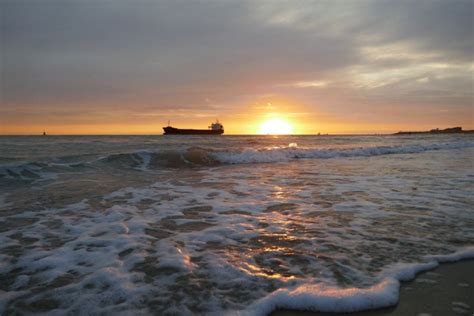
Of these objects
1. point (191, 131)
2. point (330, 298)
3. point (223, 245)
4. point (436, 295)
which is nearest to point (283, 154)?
point (223, 245)

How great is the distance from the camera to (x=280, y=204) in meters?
6.73

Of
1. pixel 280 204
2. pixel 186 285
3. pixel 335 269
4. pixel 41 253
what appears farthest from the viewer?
pixel 280 204

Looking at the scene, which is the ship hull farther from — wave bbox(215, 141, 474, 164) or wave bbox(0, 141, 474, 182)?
wave bbox(0, 141, 474, 182)

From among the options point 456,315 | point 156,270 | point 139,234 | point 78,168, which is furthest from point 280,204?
point 78,168

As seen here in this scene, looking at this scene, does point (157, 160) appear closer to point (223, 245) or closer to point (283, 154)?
point (283, 154)

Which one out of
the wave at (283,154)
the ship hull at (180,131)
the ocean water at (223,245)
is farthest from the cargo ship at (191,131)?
the ocean water at (223,245)

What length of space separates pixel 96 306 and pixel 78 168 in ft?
37.8

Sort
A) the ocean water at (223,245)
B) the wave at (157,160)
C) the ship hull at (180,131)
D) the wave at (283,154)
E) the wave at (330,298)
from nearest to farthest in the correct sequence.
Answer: the wave at (330,298) → the ocean water at (223,245) → the wave at (157,160) → the wave at (283,154) → the ship hull at (180,131)

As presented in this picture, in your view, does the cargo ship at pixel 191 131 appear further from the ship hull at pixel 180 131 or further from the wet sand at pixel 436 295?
the wet sand at pixel 436 295

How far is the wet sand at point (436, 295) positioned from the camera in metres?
2.69

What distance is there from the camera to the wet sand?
269 cm

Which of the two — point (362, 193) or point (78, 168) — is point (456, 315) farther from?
point (78, 168)

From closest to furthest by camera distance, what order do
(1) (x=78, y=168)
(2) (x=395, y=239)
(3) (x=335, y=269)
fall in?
1. (3) (x=335, y=269)
2. (2) (x=395, y=239)
3. (1) (x=78, y=168)

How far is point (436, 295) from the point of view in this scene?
9.61ft
